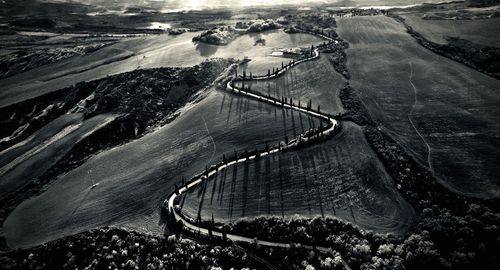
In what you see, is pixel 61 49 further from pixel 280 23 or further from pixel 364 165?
pixel 364 165

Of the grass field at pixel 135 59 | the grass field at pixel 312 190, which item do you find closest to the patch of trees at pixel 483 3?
the grass field at pixel 135 59

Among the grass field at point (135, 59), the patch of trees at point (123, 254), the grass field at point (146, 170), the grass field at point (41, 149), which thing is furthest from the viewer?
the grass field at point (135, 59)

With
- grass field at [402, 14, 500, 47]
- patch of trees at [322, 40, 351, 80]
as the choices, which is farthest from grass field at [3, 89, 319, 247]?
grass field at [402, 14, 500, 47]

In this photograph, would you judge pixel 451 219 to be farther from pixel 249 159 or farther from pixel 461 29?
pixel 461 29

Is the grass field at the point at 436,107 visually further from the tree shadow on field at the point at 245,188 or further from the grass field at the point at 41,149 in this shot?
the grass field at the point at 41,149

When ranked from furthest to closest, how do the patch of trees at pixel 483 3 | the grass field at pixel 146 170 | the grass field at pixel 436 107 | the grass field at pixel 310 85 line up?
the patch of trees at pixel 483 3, the grass field at pixel 310 85, the grass field at pixel 436 107, the grass field at pixel 146 170

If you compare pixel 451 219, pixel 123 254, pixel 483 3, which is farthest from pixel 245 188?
pixel 483 3

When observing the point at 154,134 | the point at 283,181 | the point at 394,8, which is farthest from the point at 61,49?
the point at 394,8
